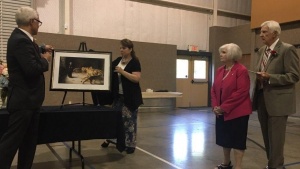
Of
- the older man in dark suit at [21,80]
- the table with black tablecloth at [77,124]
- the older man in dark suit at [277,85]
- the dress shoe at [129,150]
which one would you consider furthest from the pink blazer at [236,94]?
the older man in dark suit at [21,80]

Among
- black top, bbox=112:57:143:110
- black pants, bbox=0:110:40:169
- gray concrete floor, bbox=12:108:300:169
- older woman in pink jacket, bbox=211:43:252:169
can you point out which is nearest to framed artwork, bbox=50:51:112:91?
black top, bbox=112:57:143:110

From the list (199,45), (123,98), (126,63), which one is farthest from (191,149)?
(199,45)

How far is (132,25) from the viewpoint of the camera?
844 centimetres

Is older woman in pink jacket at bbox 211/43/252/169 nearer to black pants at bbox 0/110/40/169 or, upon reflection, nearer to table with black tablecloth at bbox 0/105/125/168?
table with black tablecloth at bbox 0/105/125/168

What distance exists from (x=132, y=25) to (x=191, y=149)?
5.40 meters

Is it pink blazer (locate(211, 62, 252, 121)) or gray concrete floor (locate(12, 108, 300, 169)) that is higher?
pink blazer (locate(211, 62, 252, 121))

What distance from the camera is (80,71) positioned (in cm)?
291

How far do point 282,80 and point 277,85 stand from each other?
0.07 meters

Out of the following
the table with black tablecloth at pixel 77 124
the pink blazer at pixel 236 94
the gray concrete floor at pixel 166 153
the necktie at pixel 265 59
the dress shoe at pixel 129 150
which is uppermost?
the necktie at pixel 265 59

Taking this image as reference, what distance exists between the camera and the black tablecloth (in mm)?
2553

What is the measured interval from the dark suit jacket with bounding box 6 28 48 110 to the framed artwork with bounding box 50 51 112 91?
2.27 feet

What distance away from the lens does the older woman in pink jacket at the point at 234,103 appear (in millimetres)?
2482

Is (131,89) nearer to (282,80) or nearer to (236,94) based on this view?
(236,94)

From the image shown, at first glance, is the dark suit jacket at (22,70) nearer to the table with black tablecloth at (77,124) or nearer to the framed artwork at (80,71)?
the table with black tablecloth at (77,124)
